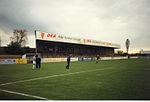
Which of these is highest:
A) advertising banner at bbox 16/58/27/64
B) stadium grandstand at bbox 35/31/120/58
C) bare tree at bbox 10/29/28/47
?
bare tree at bbox 10/29/28/47

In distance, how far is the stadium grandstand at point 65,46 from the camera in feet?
133

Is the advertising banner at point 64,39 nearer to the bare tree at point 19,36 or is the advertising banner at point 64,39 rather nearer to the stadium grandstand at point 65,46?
the stadium grandstand at point 65,46

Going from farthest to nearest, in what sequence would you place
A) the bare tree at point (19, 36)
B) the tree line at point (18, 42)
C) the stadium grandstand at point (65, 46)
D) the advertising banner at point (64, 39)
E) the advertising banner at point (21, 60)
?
the bare tree at point (19, 36) < the tree line at point (18, 42) < the stadium grandstand at point (65, 46) < the advertising banner at point (64, 39) < the advertising banner at point (21, 60)

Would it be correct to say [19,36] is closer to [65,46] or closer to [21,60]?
[65,46]

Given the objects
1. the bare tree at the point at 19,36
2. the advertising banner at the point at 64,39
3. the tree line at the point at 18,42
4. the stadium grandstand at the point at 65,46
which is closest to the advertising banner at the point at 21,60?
the stadium grandstand at the point at 65,46

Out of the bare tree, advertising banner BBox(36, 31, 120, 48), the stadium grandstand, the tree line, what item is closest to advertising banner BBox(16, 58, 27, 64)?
the stadium grandstand

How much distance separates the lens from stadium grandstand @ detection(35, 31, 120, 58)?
40594mm

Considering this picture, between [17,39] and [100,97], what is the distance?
52.8 metres

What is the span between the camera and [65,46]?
4753 centimetres

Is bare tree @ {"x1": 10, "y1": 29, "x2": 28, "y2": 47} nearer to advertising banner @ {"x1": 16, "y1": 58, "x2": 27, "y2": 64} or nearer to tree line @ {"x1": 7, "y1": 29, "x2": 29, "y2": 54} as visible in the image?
tree line @ {"x1": 7, "y1": 29, "x2": 29, "y2": 54}

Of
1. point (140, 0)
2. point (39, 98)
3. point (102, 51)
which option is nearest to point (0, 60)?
point (140, 0)

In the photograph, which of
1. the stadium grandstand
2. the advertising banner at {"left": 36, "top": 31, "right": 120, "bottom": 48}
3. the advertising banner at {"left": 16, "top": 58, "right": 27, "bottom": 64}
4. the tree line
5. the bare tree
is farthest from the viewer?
the bare tree

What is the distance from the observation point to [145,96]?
7648 mm

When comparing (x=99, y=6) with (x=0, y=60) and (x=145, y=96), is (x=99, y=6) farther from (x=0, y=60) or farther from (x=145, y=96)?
(x=0, y=60)
